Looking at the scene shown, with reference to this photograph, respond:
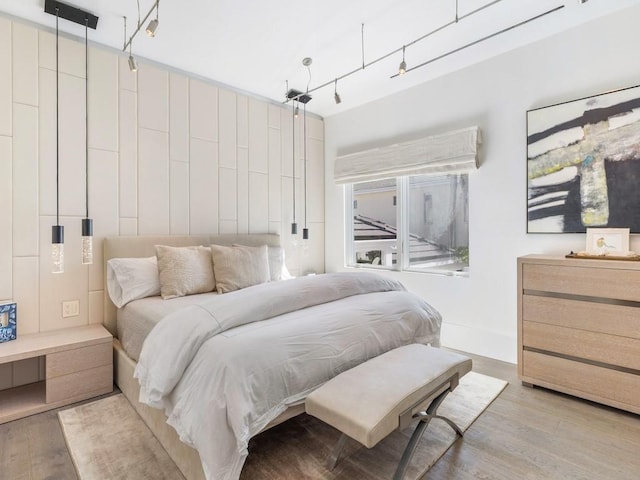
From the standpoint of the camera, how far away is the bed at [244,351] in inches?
55.4

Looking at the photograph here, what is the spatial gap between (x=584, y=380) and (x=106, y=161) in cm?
387

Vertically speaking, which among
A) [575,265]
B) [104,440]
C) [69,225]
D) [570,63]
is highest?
[570,63]

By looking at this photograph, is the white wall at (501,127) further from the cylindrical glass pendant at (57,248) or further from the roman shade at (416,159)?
the cylindrical glass pendant at (57,248)

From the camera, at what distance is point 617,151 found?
234 centimetres

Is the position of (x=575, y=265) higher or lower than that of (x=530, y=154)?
lower

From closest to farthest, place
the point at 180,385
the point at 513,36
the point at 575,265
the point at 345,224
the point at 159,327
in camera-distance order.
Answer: the point at 180,385
the point at 159,327
the point at 575,265
the point at 513,36
the point at 345,224

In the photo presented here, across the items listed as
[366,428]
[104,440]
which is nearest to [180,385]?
[104,440]

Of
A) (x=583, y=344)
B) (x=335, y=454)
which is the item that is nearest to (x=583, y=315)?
(x=583, y=344)

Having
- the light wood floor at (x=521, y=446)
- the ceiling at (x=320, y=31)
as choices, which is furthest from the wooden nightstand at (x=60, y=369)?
the ceiling at (x=320, y=31)

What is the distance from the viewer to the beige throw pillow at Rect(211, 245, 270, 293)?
2832 millimetres

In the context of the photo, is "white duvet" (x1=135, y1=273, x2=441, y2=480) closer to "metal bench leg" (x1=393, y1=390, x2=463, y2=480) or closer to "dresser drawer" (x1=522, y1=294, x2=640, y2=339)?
"metal bench leg" (x1=393, y1=390, x2=463, y2=480)

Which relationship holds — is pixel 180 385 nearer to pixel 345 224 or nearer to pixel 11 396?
pixel 11 396

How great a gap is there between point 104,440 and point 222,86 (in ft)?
10.3

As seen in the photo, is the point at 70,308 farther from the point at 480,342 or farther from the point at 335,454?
the point at 480,342
